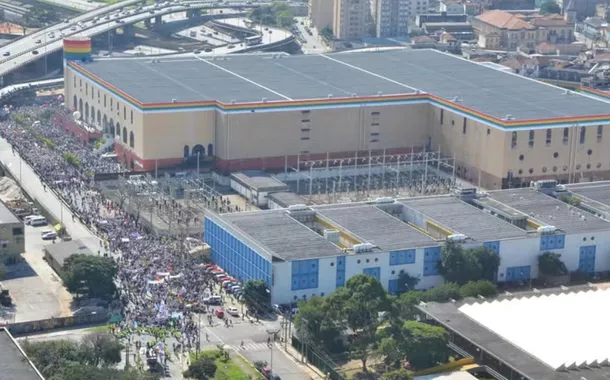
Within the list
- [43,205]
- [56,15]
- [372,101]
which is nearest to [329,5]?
[56,15]

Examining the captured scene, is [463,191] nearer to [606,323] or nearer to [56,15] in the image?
[606,323]

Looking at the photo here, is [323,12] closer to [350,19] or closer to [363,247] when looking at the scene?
[350,19]

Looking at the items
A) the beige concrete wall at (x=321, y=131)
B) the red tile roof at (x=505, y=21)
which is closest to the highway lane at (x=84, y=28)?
the red tile roof at (x=505, y=21)

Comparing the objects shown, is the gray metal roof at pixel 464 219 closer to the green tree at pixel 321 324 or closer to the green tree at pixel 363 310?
the green tree at pixel 363 310

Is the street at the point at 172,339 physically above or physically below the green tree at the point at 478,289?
below

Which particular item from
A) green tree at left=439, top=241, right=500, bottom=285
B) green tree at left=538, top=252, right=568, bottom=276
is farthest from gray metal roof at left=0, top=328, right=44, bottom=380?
green tree at left=538, top=252, right=568, bottom=276

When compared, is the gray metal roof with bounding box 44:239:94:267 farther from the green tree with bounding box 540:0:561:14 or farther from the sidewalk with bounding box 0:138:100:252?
the green tree with bounding box 540:0:561:14

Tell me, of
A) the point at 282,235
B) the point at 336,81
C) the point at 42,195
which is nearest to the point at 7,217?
the point at 42,195
